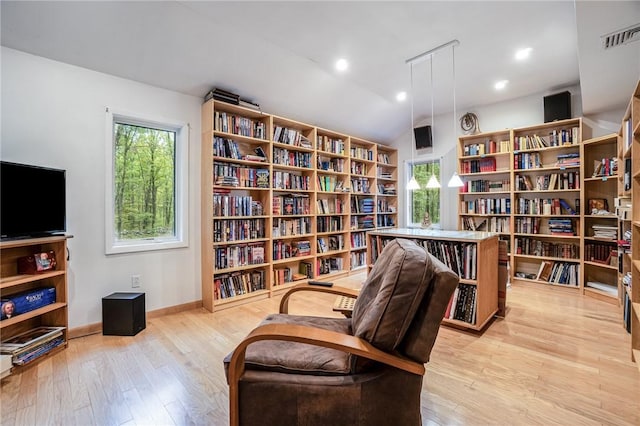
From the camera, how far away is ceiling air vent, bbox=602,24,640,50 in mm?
2129

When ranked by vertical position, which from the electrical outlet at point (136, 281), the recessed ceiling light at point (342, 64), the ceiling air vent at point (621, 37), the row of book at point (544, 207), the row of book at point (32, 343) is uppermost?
the recessed ceiling light at point (342, 64)

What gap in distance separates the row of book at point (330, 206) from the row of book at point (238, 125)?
1399 millimetres

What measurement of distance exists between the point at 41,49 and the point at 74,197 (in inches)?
48.4

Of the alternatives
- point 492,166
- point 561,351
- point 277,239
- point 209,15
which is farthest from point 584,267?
point 209,15

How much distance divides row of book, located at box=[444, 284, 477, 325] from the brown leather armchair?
5.43 feet

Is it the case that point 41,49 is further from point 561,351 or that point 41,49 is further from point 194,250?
point 561,351

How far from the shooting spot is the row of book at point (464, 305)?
2.63 meters

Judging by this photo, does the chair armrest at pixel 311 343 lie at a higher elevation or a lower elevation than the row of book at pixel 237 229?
lower

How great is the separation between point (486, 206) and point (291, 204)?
3.12 meters

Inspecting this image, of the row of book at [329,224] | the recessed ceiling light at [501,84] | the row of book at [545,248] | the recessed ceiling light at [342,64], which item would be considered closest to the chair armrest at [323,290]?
the row of book at [329,224]

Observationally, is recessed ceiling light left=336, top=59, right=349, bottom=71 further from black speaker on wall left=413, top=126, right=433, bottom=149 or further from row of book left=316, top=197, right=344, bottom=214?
black speaker on wall left=413, top=126, right=433, bottom=149

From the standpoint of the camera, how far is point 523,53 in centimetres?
327

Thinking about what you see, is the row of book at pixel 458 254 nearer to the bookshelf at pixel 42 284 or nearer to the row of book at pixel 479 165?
the row of book at pixel 479 165

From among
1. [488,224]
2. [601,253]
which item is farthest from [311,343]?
[488,224]
